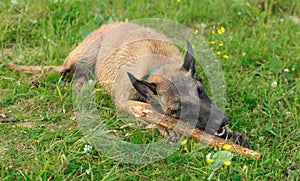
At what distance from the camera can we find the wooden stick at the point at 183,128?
394 centimetres

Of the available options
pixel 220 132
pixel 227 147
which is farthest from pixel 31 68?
pixel 227 147

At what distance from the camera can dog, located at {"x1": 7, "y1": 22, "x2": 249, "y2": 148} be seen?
159 inches

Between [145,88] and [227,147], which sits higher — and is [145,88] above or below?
above

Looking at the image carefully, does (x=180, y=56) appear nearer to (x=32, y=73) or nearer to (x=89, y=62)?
(x=89, y=62)

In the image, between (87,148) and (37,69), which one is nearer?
(87,148)

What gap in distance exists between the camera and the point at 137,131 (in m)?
4.22

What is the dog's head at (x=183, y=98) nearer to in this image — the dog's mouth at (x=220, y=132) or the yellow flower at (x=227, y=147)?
the dog's mouth at (x=220, y=132)

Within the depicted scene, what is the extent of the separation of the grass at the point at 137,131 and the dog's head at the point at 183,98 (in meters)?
0.22

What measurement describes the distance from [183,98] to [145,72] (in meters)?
0.66

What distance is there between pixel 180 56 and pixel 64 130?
1412 mm

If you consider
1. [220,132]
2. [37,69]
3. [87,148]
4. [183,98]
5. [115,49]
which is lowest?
[87,148]

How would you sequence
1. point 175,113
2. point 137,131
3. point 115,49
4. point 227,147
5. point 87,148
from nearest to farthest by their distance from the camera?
point 227,147, point 87,148, point 175,113, point 137,131, point 115,49

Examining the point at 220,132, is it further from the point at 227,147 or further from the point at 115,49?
the point at 115,49

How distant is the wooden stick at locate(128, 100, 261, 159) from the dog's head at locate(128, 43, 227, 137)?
0.05m
